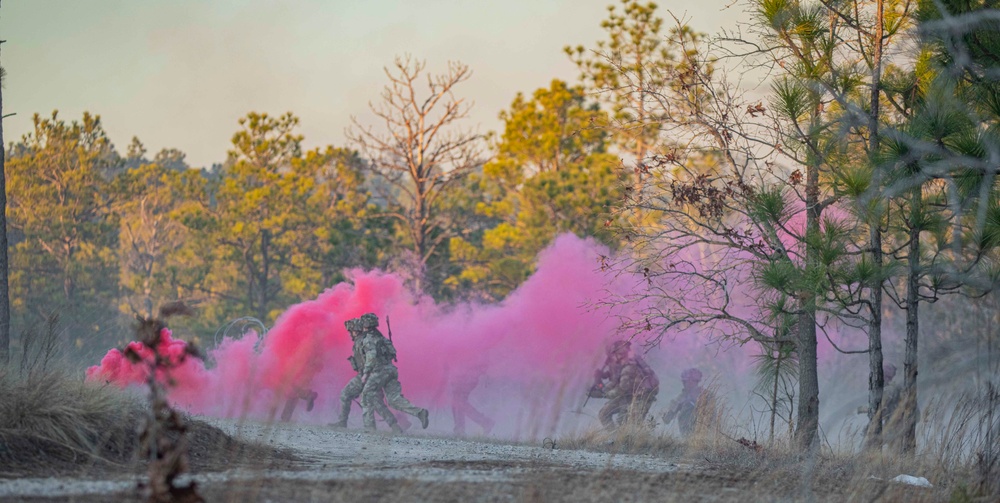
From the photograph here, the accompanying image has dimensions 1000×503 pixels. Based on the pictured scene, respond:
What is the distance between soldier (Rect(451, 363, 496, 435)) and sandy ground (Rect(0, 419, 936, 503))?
446 inches

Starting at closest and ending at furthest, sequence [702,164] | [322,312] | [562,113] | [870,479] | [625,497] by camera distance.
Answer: [625,497], [870,479], [702,164], [322,312], [562,113]

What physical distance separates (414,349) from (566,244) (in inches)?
161

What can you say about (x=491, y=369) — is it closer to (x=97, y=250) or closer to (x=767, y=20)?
(x=767, y=20)

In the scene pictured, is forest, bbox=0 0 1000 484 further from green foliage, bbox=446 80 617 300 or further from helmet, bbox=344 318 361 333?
helmet, bbox=344 318 361 333

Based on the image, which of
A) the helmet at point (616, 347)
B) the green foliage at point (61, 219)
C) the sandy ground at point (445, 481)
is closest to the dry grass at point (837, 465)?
the sandy ground at point (445, 481)

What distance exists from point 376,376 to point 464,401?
5911mm

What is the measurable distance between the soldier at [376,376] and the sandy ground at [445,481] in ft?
19.2

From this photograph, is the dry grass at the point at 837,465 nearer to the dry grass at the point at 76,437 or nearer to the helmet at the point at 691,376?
the dry grass at the point at 76,437

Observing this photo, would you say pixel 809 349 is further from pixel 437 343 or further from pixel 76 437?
pixel 437 343

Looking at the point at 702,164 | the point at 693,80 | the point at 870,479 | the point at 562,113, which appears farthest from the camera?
the point at 562,113

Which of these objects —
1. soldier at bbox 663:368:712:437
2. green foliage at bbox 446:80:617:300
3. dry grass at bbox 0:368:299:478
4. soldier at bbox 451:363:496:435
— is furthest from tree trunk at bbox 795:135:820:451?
green foliage at bbox 446:80:617:300

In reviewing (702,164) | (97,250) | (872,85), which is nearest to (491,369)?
(702,164)

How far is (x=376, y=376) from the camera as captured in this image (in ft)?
51.8

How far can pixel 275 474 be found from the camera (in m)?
6.87
